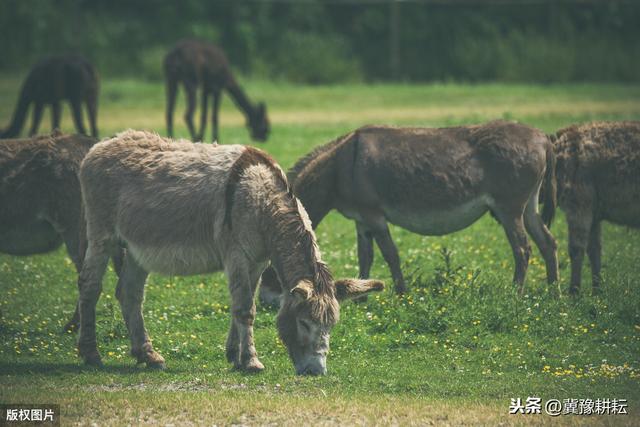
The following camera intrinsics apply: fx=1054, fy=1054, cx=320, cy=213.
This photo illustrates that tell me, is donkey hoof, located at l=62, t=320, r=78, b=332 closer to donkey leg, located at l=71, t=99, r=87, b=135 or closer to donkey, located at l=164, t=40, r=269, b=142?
donkey leg, located at l=71, t=99, r=87, b=135

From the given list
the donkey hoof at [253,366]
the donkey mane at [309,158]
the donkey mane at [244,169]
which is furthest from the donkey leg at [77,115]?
the donkey hoof at [253,366]

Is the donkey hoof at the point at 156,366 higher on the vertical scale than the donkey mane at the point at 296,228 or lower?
lower

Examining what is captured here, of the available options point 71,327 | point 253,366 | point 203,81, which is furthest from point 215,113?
point 253,366

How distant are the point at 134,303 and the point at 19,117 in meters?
10.6

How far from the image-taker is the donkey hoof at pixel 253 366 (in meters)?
9.08

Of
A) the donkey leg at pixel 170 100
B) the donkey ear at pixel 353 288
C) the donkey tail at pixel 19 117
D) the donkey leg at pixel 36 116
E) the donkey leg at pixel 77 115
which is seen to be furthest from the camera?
the donkey leg at pixel 170 100

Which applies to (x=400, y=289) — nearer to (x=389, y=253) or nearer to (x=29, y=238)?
(x=389, y=253)

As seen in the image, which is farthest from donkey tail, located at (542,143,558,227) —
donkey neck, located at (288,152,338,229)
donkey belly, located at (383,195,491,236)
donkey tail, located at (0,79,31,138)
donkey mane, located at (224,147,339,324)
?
donkey tail, located at (0,79,31,138)

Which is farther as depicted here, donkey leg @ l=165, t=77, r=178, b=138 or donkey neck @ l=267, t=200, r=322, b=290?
donkey leg @ l=165, t=77, r=178, b=138

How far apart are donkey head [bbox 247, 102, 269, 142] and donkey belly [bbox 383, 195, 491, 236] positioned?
397 inches

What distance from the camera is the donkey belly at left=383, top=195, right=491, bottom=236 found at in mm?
11828

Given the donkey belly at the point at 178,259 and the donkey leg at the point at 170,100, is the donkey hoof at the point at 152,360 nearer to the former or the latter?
the donkey belly at the point at 178,259

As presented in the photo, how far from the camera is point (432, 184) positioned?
11836mm

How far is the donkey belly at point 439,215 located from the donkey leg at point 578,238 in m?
1.01
